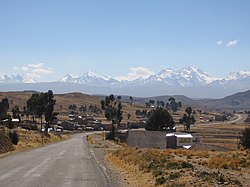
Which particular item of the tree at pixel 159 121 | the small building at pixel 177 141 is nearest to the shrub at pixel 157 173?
the small building at pixel 177 141

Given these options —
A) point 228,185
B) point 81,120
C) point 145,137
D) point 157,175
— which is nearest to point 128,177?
point 157,175

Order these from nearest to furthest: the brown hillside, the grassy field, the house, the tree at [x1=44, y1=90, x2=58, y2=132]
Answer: the grassy field < the brown hillside < the tree at [x1=44, y1=90, x2=58, y2=132] < the house

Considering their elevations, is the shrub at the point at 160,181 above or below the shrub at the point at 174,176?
below

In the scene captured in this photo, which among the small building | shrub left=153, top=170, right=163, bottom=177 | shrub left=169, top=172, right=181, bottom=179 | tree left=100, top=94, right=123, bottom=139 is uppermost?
tree left=100, top=94, right=123, bottom=139

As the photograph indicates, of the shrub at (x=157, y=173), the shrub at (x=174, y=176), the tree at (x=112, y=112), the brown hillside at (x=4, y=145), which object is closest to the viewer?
the shrub at (x=174, y=176)

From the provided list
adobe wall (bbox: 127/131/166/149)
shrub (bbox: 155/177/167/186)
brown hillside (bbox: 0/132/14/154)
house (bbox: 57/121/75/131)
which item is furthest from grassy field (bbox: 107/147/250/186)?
house (bbox: 57/121/75/131)

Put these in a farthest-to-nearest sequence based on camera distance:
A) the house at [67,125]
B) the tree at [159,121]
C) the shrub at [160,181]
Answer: the house at [67,125], the tree at [159,121], the shrub at [160,181]

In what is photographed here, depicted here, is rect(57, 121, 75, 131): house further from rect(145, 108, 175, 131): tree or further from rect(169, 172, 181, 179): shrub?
rect(169, 172, 181, 179): shrub

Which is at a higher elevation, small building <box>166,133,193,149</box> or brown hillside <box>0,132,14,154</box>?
brown hillside <box>0,132,14,154</box>

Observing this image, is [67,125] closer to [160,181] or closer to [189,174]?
[189,174]

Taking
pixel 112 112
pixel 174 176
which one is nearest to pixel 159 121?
pixel 112 112

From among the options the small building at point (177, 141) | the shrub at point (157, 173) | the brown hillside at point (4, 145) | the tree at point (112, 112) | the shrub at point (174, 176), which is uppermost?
the tree at point (112, 112)

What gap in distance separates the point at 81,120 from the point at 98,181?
179 metres

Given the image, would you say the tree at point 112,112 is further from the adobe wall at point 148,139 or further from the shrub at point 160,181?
the shrub at point 160,181
